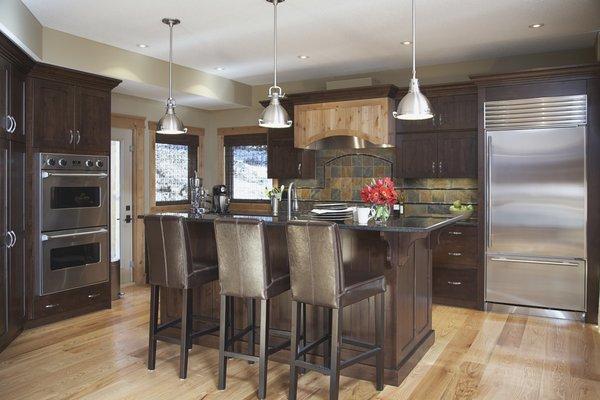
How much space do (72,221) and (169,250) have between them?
200cm

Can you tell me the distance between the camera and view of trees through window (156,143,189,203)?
6984 mm

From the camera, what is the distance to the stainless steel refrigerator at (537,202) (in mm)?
5004

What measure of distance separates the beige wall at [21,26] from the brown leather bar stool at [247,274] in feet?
7.03

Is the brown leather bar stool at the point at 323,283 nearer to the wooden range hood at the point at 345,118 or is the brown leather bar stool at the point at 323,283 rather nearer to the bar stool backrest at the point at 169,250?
the bar stool backrest at the point at 169,250

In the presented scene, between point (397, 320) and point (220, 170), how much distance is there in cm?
490

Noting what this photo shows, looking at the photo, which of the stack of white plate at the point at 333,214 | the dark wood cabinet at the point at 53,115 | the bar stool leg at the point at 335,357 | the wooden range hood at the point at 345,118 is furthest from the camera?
the wooden range hood at the point at 345,118

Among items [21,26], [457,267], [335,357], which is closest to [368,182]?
[457,267]

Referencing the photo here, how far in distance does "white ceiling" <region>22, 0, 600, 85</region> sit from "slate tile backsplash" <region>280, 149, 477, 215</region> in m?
1.19

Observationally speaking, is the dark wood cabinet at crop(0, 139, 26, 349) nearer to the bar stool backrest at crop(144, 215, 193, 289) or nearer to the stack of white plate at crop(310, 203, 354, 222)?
the bar stool backrest at crop(144, 215, 193, 289)

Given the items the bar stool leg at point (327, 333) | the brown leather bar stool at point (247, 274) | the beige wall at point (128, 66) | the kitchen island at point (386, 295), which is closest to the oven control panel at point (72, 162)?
the beige wall at point (128, 66)

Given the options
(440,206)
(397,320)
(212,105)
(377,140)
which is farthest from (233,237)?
(212,105)

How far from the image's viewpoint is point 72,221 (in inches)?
196

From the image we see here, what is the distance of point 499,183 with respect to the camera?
530 centimetres

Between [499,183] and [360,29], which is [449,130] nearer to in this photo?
[499,183]
